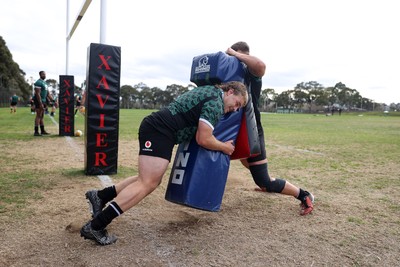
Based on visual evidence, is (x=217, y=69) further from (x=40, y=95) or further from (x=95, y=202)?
(x=40, y=95)

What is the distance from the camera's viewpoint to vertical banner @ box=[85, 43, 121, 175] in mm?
5855

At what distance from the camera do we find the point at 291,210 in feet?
14.7

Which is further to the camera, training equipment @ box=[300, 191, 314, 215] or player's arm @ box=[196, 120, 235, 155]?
training equipment @ box=[300, 191, 314, 215]

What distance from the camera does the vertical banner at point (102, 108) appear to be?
231 inches

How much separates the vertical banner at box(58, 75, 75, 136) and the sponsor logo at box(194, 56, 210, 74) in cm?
940

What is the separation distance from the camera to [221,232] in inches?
144

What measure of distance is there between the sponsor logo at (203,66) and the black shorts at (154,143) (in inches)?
38.8

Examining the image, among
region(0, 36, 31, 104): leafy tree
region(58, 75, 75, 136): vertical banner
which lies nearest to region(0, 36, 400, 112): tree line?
region(0, 36, 31, 104): leafy tree

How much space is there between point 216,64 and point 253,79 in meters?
0.59

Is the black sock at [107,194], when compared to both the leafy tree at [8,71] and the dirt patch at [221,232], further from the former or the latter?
the leafy tree at [8,71]

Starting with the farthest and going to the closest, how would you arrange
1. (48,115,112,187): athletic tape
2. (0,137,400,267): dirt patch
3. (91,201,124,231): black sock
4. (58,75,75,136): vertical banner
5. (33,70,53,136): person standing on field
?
(58,75,75,136): vertical banner → (33,70,53,136): person standing on field → (48,115,112,187): athletic tape → (91,201,124,231): black sock → (0,137,400,267): dirt patch

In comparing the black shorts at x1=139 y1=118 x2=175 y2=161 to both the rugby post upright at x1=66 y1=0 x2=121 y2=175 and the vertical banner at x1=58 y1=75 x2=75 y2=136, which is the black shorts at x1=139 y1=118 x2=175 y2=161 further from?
the vertical banner at x1=58 y1=75 x2=75 y2=136

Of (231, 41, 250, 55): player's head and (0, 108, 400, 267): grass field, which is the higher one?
(231, 41, 250, 55): player's head

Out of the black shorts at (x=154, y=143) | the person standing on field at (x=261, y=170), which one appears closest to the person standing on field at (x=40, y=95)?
the person standing on field at (x=261, y=170)
